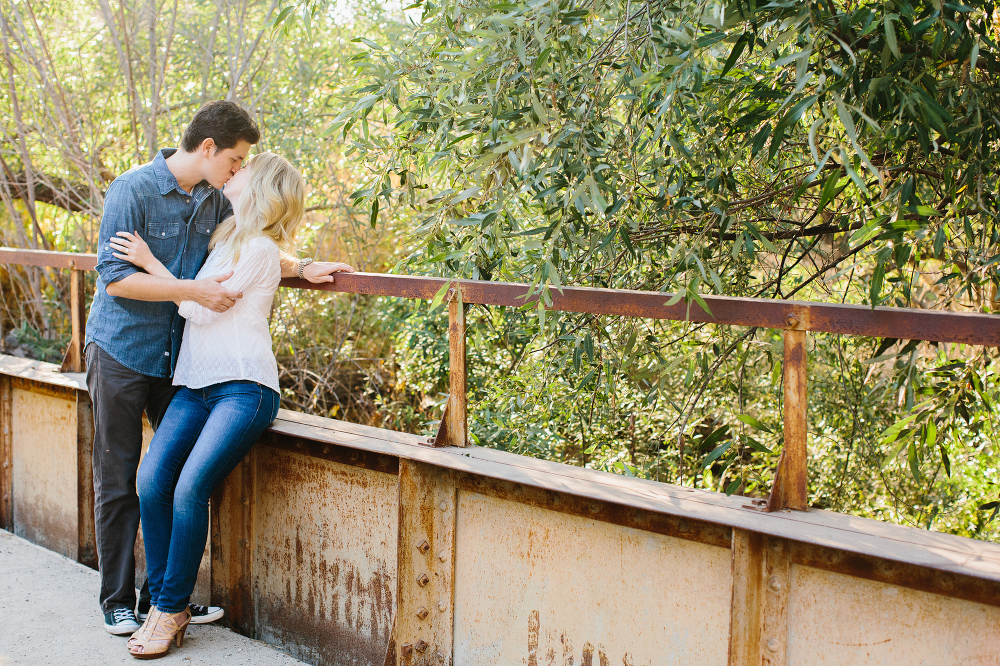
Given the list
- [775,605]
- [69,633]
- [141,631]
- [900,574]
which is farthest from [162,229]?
[900,574]

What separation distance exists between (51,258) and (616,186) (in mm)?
3015

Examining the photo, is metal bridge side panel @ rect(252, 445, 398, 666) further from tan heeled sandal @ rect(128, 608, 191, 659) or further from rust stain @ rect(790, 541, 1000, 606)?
rust stain @ rect(790, 541, 1000, 606)

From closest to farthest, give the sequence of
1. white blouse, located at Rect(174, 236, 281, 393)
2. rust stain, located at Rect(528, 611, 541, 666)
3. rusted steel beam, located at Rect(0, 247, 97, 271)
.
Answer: rust stain, located at Rect(528, 611, 541, 666), white blouse, located at Rect(174, 236, 281, 393), rusted steel beam, located at Rect(0, 247, 97, 271)

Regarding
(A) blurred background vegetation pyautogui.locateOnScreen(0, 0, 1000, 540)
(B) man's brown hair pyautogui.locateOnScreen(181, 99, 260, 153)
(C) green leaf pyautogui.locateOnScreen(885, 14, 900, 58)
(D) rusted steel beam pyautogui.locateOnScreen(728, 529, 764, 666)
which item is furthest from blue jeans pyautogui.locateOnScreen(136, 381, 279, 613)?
(C) green leaf pyautogui.locateOnScreen(885, 14, 900, 58)

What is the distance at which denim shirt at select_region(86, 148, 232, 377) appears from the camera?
10.1 ft

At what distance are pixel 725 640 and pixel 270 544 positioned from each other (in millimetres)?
1906

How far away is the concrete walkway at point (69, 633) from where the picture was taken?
298 centimetres

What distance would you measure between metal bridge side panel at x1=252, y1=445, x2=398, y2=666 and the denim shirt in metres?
0.60

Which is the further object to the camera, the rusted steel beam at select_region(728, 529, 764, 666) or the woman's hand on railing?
the woman's hand on railing

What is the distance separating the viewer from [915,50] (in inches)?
93.7

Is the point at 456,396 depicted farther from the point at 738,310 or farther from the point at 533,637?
the point at 738,310

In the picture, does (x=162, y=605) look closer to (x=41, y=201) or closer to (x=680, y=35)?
(x=680, y=35)

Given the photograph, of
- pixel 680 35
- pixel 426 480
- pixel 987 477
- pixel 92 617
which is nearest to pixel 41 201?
pixel 92 617

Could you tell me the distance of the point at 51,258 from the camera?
13.6 feet
